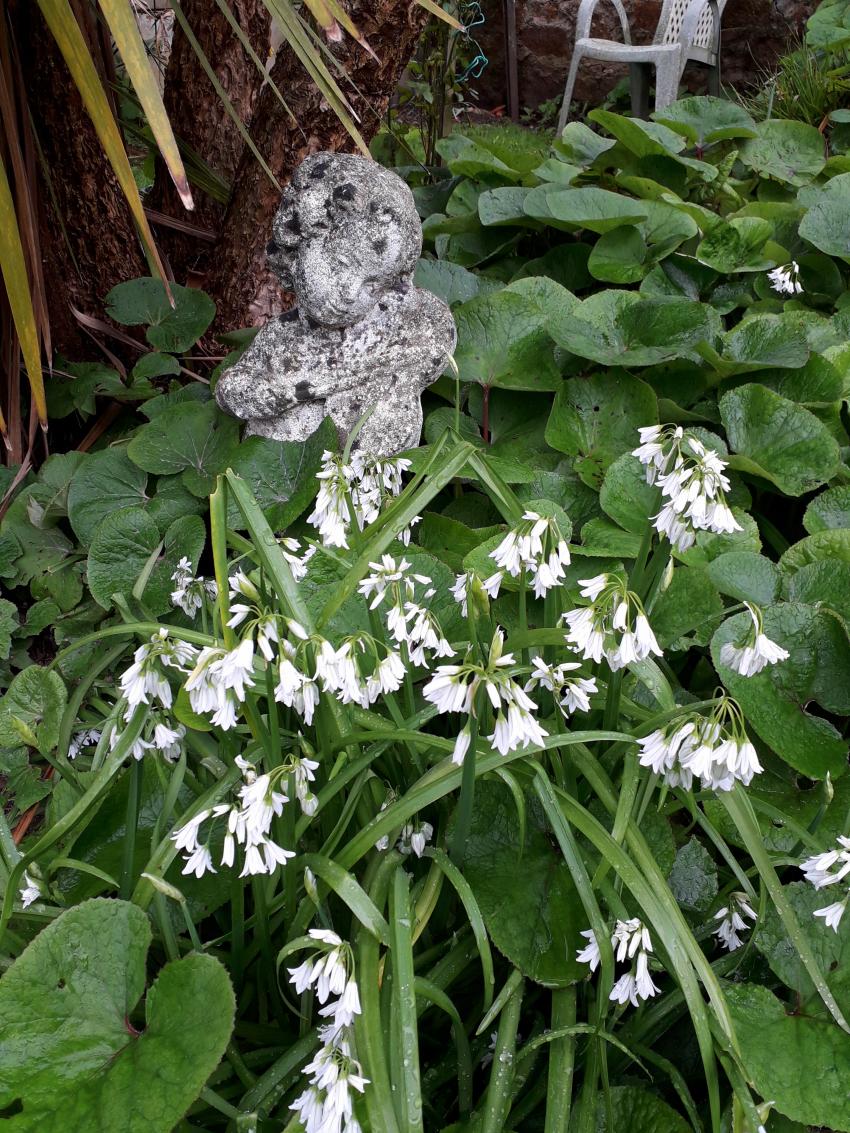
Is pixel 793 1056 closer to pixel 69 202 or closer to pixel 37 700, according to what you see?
pixel 37 700

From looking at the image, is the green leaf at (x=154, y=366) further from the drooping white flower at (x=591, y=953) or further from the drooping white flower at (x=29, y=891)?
the drooping white flower at (x=591, y=953)

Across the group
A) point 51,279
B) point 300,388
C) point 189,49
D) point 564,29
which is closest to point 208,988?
point 300,388

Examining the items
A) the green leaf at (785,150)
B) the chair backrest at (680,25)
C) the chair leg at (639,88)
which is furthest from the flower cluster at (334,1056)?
the chair backrest at (680,25)

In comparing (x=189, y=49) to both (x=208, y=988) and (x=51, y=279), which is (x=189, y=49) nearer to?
(x=51, y=279)

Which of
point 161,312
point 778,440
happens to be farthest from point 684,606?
point 161,312

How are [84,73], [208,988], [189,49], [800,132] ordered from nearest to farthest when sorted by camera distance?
1. [208,988]
2. [84,73]
3. [189,49]
4. [800,132]

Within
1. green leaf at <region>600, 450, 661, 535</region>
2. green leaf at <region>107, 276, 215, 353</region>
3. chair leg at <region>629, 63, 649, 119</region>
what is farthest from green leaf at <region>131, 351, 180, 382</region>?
chair leg at <region>629, 63, 649, 119</region>
